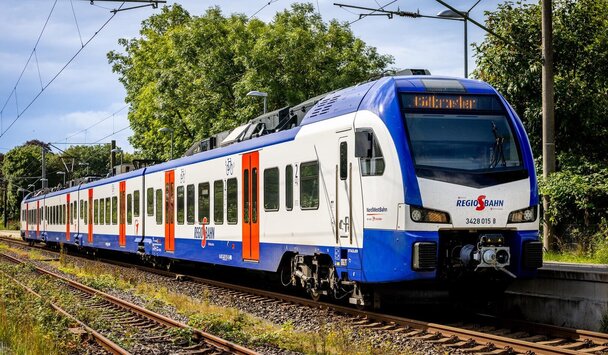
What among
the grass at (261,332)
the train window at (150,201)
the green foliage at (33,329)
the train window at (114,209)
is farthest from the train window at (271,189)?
the train window at (114,209)

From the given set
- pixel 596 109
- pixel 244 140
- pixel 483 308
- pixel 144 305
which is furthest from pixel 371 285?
pixel 596 109

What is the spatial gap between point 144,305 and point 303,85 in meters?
25.4

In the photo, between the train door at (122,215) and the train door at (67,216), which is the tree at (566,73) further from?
the train door at (67,216)

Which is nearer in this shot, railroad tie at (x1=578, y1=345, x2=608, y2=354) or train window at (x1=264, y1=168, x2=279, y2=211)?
railroad tie at (x1=578, y1=345, x2=608, y2=354)

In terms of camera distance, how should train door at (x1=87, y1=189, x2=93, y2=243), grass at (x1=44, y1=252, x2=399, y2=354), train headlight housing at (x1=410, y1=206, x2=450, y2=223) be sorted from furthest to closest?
train door at (x1=87, y1=189, x2=93, y2=243)
train headlight housing at (x1=410, y1=206, x2=450, y2=223)
grass at (x1=44, y1=252, x2=399, y2=354)

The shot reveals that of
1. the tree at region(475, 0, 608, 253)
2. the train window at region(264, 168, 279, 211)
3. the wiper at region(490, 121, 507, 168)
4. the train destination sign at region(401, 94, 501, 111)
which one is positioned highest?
the tree at region(475, 0, 608, 253)

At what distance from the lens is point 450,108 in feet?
39.2

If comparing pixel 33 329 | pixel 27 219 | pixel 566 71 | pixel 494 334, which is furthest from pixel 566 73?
pixel 27 219

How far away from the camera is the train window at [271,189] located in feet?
49.3

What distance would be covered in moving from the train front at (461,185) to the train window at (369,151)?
0.36m

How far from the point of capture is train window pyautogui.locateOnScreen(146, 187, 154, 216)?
77.5 ft

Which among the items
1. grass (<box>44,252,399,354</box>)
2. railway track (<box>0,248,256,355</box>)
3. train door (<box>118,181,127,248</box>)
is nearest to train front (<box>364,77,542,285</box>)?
grass (<box>44,252,399,354</box>)

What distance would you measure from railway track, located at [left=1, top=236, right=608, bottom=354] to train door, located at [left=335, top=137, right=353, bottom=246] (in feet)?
4.10

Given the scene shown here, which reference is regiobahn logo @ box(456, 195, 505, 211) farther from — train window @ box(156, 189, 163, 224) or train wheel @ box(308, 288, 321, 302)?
train window @ box(156, 189, 163, 224)
